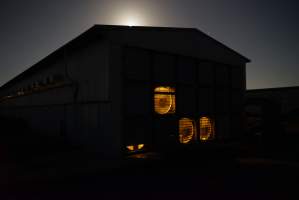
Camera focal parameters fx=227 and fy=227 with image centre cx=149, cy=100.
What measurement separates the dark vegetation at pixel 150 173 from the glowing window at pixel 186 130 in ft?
1.87

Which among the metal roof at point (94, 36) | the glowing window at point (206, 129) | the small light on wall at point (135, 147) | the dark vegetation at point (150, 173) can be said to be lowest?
the dark vegetation at point (150, 173)

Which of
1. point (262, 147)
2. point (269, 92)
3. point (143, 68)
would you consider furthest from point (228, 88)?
point (269, 92)

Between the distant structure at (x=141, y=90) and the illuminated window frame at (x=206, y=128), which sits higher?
the distant structure at (x=141, y=90)

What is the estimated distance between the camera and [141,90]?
34.6 ft

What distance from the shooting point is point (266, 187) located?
671 centimetres

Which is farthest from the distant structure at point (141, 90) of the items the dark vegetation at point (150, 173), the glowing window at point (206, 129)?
the dark vegetation at point (150, 173)

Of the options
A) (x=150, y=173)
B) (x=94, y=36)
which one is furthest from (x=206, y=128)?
(x=94, y=36)

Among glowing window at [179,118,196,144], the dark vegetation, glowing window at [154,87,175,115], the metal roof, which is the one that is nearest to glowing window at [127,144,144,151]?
the dark vegetation

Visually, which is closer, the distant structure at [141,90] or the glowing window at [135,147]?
the distant structure at [141,90]

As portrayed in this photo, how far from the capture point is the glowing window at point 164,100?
11.2 metres

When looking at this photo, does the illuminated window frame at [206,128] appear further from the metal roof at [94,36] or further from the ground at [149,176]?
the metal roof at [94,36]

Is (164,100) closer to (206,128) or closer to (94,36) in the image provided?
(206,128)

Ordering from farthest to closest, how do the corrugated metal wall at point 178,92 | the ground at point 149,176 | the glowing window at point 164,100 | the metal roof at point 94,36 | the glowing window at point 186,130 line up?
the glowing window at point 186,130 < the glowing window at point 164,100 < the corrugated metal wall at point 178,92 < the metal roof at point 94,36 < the ground at point 149,176

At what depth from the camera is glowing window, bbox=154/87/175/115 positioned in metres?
11.2
